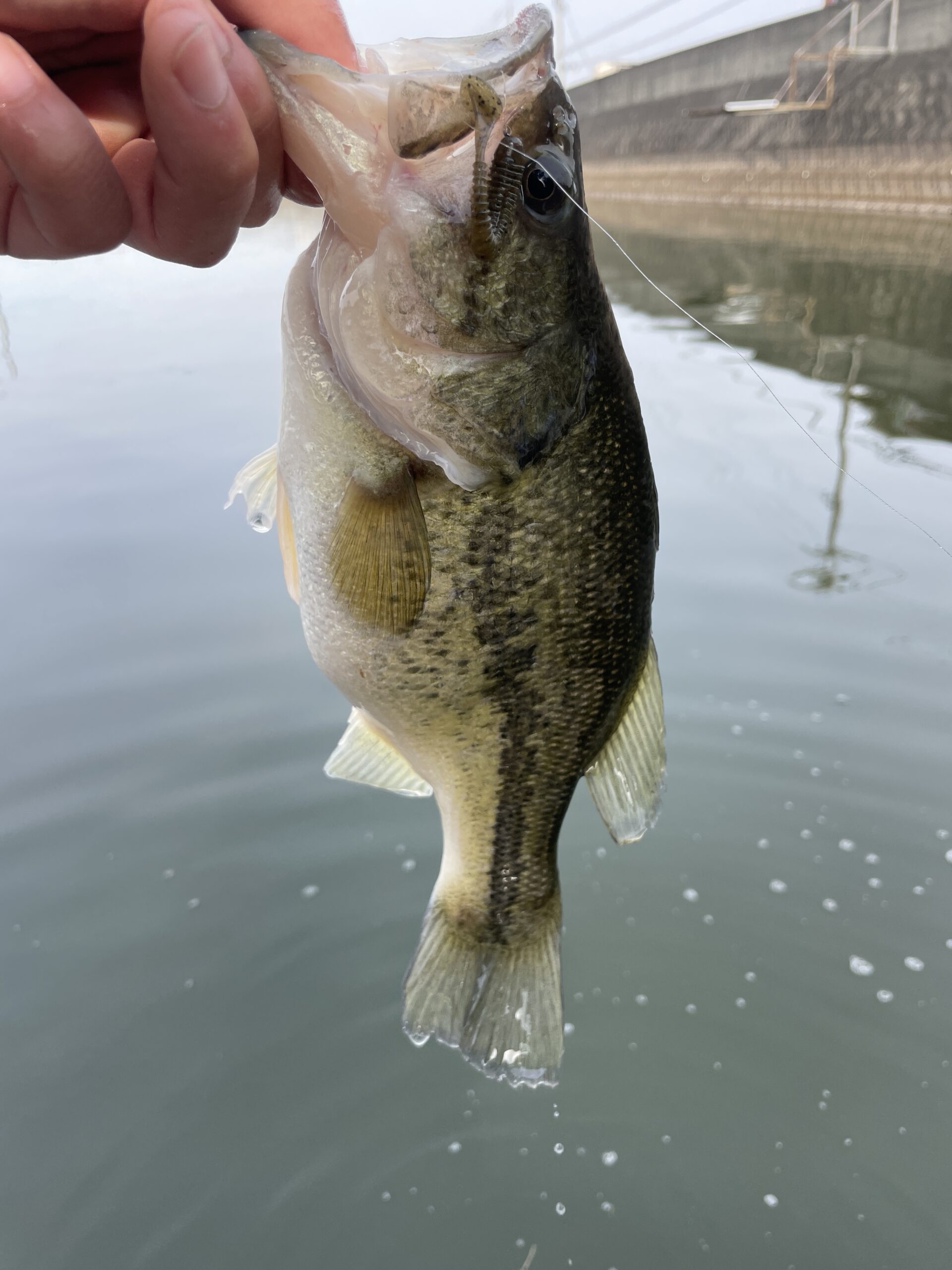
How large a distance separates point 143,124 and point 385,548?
27.9 inches

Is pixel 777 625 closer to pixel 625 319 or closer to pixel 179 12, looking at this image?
pixel 179 12

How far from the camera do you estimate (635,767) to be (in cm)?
178

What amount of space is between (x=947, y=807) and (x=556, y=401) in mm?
2800

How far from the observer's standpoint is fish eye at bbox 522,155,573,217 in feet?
4.36

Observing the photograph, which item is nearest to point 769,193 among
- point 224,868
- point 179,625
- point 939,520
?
point 939,520

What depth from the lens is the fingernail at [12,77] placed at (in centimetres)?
107

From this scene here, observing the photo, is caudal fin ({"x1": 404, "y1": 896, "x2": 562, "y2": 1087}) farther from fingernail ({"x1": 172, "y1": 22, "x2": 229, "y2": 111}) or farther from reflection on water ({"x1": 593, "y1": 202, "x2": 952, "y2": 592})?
reflection on water ({"x1": 593, "y1": 202, "x2": 952, "y2": 592})

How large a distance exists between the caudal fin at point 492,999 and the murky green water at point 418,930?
878mm

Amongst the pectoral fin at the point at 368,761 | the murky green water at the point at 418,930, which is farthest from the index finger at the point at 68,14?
the murky green water at the point at 418,930

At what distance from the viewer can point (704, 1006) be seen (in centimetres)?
292

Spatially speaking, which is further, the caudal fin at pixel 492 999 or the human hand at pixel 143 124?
the caudal fin at pixel 492 999

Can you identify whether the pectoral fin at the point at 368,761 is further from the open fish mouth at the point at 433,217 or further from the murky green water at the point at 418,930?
the murky green water at the point at 418,930

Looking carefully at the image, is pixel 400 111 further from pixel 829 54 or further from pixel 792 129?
pixel 792 129

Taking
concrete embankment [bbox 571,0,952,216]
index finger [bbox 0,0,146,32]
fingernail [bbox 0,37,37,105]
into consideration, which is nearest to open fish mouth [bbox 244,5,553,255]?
index finger [bbox 0,0,146,32]
